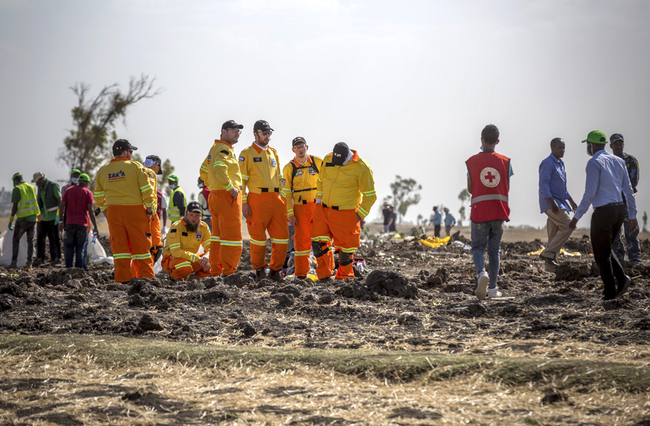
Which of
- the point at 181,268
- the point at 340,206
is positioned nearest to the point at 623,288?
the point at 340,206

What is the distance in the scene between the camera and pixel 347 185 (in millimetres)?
8641

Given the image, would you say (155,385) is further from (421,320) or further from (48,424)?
(421,320)

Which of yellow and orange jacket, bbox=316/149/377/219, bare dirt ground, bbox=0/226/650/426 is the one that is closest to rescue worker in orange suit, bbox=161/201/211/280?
bare dirt ground, bbox=0/226/650/426

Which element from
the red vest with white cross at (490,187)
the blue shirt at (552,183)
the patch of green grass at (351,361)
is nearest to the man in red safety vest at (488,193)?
the red vest with white cross at (490,187)

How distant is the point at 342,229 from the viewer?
339 inches

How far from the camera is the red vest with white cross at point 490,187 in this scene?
6988 mm

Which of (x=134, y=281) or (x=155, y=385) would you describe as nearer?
(x=155, y=385)

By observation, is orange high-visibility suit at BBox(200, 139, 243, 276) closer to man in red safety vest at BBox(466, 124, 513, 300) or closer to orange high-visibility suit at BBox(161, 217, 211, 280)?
orange high-visibility suit at BBox(161, 217, 211, 280)

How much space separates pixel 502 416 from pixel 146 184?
6421 mm

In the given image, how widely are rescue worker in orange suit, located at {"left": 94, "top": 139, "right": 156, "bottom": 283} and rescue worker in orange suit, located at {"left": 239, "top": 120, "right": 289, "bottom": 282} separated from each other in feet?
4.50

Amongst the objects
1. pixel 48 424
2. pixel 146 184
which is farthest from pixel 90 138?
pixel 48 424

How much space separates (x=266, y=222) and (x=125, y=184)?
202 cm

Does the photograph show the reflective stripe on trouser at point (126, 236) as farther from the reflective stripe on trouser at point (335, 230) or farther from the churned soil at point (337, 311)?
the reflective stripe on trouser at point (335, 230)

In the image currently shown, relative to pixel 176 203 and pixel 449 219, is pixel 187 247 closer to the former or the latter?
pixel 176 203
